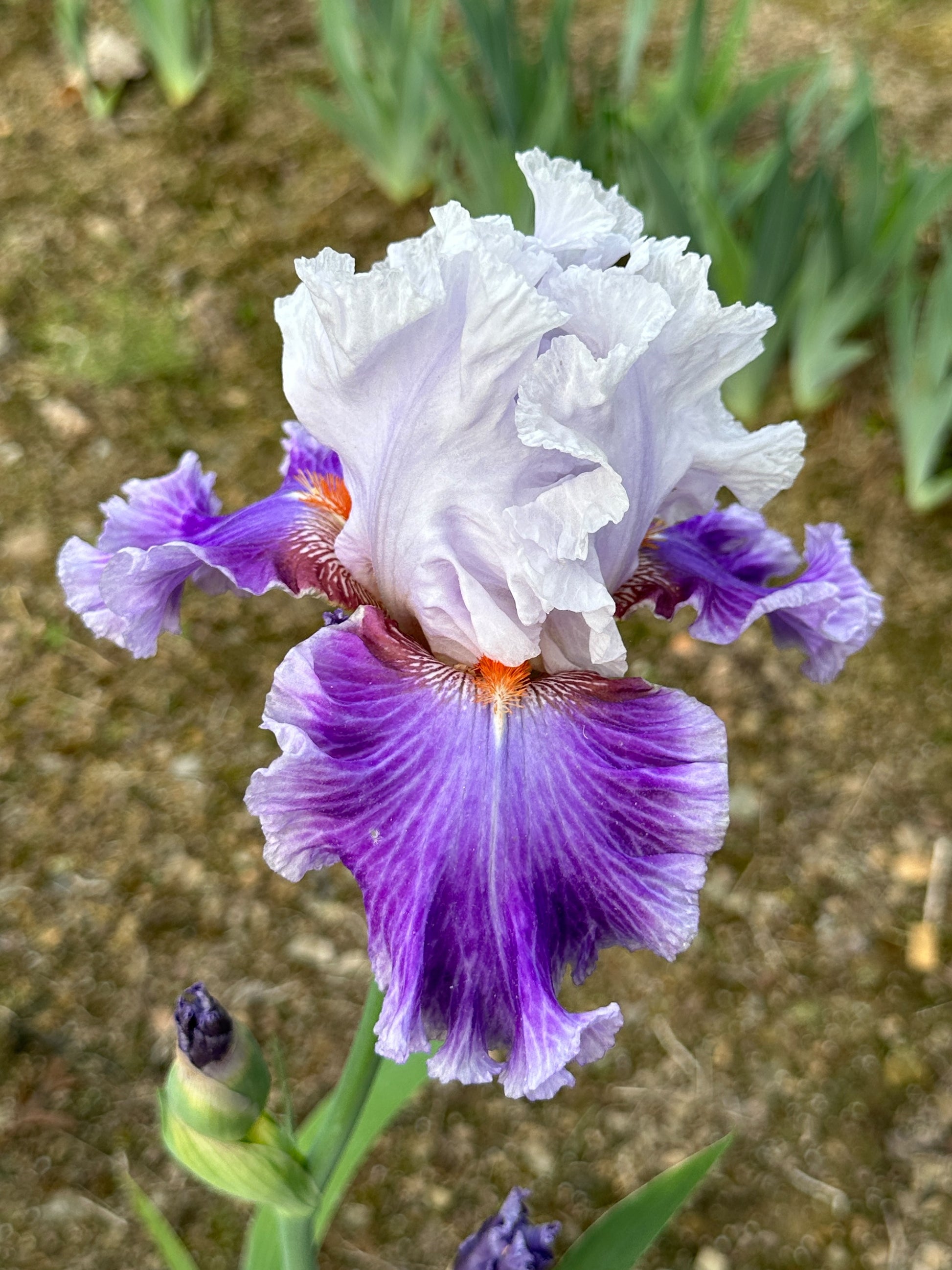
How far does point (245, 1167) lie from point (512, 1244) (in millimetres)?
308

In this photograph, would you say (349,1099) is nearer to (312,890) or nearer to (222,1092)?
(222,1092)

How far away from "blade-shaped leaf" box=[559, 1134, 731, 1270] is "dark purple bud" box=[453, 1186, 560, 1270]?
3 cm

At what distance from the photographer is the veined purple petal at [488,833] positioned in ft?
2.47

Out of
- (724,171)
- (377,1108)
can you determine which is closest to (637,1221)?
(377,1108)

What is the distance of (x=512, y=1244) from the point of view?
3.33 ft

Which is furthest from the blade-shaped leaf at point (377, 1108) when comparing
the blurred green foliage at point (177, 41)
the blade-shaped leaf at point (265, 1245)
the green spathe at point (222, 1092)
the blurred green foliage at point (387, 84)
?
the blurred green foliage at point (177, 41)

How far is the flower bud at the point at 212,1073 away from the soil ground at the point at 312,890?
296mm

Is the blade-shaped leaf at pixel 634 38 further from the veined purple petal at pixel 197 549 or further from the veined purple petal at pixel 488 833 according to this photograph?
the veined purple petal at pixel 488 833

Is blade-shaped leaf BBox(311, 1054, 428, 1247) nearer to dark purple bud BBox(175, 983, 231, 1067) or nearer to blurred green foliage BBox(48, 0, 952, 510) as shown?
dark purple bud BBox(175, 983, 231, 1067)

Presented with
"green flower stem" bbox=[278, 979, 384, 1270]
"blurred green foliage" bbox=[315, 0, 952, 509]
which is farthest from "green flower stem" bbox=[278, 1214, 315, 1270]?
"blurred green foliage" bbox=[315, 0, 952, 509]

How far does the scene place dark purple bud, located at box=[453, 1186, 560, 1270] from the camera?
1.01 meters

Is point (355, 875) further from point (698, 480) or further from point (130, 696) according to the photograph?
point (130, 696)

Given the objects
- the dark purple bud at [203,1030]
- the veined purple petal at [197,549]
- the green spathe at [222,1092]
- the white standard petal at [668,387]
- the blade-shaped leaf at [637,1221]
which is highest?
the white standard petal at [668,387]

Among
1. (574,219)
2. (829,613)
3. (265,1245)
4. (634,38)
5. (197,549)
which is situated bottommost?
(265,1245)
